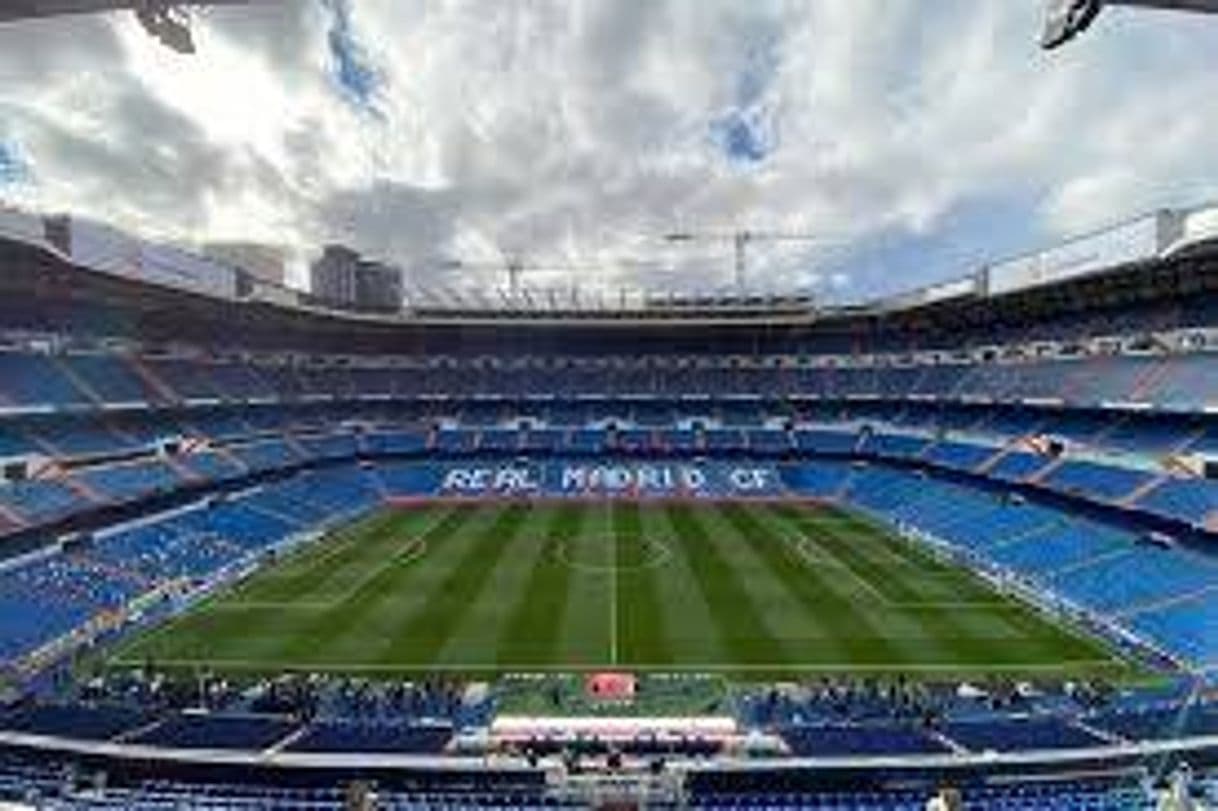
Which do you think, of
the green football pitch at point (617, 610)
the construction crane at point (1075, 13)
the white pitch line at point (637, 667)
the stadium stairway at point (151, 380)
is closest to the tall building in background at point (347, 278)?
the stadium stairway at point (151, 380)

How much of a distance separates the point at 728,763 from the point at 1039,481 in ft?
120

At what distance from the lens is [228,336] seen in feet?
261

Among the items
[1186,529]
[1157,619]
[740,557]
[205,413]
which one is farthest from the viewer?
[205,413]

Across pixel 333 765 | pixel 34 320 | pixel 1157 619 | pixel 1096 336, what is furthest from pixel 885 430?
pixel 333 765

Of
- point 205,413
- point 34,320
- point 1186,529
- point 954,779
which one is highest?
point 34,320

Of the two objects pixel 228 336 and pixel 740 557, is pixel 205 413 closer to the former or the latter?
pixel 228 336

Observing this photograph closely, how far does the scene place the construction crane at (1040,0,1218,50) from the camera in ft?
31.7

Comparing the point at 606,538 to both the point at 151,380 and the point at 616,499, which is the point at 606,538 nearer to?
the point at 616,499

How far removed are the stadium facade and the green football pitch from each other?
413 millimetres

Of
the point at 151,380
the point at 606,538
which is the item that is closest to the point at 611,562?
the point at 606,538

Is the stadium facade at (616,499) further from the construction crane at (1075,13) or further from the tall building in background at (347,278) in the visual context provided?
the tall building in background at (347,278)

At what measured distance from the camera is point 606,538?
197 feet

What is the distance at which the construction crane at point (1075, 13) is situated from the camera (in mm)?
9664

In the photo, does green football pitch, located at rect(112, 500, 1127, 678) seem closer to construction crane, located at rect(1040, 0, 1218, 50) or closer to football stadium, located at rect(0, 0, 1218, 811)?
football stadium, located at rect(0, 0, 1218, 811)
